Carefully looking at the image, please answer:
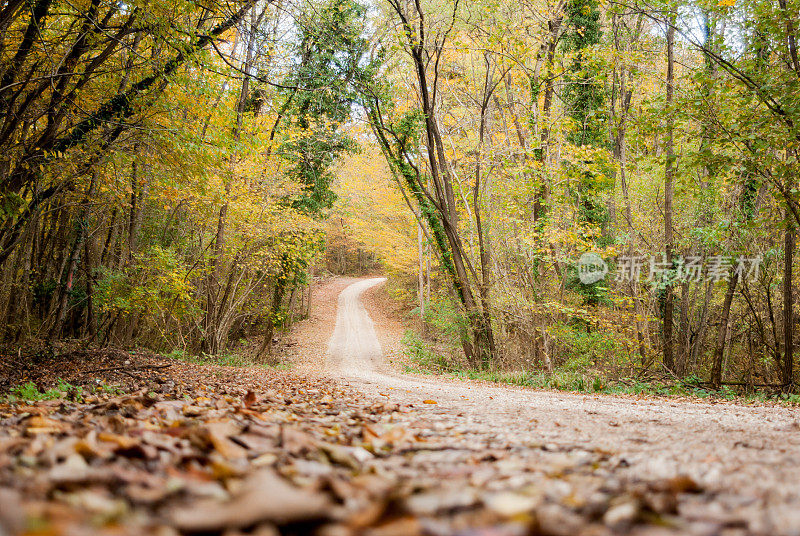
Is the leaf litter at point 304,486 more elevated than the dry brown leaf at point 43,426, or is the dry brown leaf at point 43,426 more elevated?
the leaf litter at point 304,486

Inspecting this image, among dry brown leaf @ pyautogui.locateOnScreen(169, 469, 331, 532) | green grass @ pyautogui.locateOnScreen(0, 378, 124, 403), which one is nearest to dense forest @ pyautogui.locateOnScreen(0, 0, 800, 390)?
green grass @ pyautogui.locateOnScreen(0, 378, 124, 403)

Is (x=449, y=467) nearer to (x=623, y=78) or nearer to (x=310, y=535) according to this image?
(x=310, y=535)

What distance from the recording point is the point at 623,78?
476 inches

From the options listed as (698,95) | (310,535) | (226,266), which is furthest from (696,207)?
(310,535)

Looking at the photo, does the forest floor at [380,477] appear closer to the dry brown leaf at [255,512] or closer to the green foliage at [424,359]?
the dry brown leaf at [255,512]

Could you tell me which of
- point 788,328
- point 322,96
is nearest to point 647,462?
point 788,328

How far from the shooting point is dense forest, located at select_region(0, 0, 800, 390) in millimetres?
6762

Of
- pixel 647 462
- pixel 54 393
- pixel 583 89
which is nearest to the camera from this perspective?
pixel 647 462

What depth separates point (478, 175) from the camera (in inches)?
505

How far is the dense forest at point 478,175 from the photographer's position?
6.76m

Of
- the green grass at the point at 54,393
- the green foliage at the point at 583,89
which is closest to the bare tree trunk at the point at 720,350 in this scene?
the green foliage at the point at 583,89

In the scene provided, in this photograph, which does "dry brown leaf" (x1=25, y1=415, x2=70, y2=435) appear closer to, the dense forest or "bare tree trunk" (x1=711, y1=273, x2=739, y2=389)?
the dense forest

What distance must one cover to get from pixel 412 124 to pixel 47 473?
492 inches

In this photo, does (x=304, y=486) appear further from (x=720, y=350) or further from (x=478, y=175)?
(x=478, y=175)
